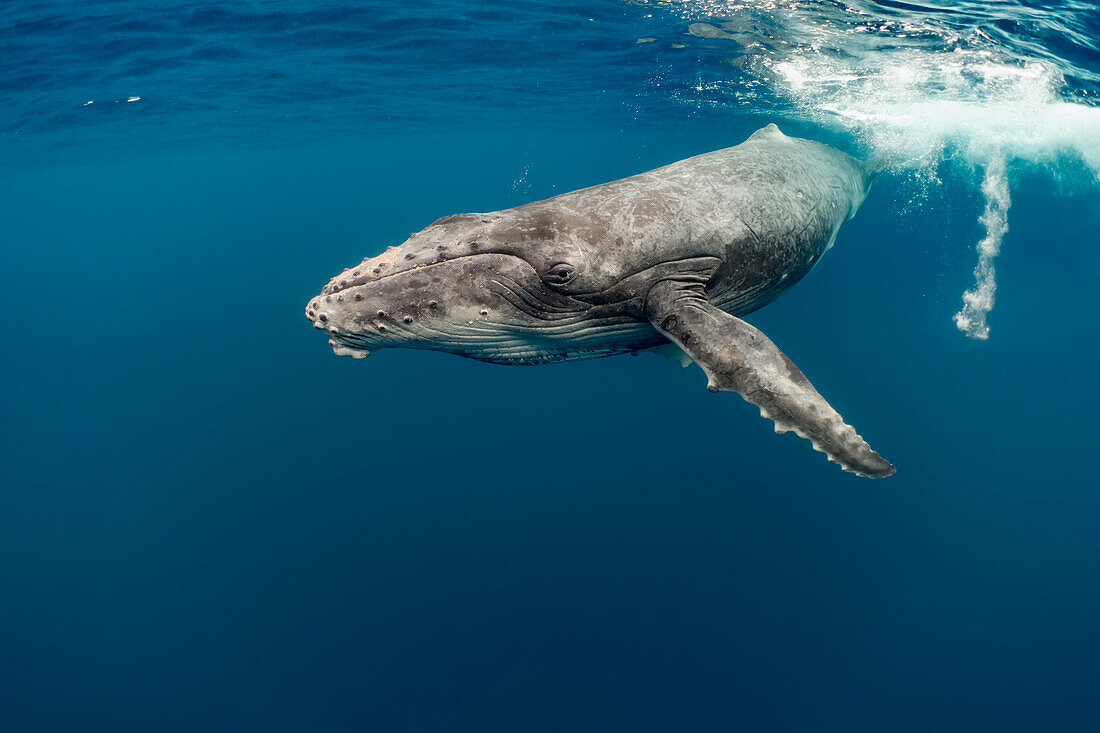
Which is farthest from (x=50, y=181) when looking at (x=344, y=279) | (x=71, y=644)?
(x=344, y=279)

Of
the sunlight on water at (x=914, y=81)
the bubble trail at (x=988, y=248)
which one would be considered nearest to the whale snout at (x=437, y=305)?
the sunlight on water at (x=914, y=81)

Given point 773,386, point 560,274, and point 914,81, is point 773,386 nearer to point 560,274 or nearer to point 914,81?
point 560,274

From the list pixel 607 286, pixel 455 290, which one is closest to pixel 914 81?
pixel 607 286

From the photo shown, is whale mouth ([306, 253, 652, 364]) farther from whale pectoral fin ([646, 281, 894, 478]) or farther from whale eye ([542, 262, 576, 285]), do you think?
whale pectoral fin ([646, 281, 894, 478])

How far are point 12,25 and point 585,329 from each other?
2015 centimetres

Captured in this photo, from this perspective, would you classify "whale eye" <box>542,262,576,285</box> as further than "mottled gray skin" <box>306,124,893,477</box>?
Yes

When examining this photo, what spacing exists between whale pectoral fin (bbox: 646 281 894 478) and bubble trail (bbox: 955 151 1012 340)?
78.4 feet

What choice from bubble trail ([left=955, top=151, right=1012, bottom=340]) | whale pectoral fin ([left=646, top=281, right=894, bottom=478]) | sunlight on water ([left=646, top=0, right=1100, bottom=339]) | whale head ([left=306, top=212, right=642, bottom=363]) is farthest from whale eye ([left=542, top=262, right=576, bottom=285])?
bubble trail ([left=955, top=151, right=1012, bottom=340])

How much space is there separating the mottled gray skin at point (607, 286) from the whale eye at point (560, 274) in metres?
0.01

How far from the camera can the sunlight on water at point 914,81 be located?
43.7 feet

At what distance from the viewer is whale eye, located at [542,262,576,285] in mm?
4715

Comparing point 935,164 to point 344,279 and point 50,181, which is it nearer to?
point 344,279

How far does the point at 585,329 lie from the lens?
17.3 feet

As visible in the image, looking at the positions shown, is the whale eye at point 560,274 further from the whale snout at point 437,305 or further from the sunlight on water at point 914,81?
the sunlight on water at point 914,81
